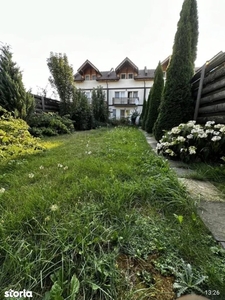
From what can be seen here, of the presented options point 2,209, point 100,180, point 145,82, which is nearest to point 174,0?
point 100,180

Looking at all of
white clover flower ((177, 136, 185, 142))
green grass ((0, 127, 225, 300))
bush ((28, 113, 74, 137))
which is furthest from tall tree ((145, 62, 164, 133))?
green grass ((0, 127, 225, 300))

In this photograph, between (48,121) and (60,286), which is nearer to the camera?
(60,286)

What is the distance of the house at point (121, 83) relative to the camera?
680 inches

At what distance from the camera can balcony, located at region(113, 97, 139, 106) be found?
17.7 meters

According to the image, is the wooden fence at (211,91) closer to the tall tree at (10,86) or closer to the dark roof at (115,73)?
the tall tree at (10,86)

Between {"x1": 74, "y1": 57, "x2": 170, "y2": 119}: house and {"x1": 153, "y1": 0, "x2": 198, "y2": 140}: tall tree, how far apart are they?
550 inches

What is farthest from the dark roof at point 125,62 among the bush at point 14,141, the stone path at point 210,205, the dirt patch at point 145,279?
the dirt patch at point 145,279

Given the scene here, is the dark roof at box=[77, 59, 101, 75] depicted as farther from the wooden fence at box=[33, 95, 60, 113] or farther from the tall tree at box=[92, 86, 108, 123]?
the wooden fence at box=[33, 95, 60, 113]

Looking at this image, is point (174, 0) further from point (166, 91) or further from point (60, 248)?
point (60, 248)

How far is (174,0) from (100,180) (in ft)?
15.9

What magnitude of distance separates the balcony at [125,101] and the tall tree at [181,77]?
14388 millimetres

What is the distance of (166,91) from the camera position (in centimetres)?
351

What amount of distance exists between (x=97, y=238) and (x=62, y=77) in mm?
9166

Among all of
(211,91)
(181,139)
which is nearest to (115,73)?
(211,91)
